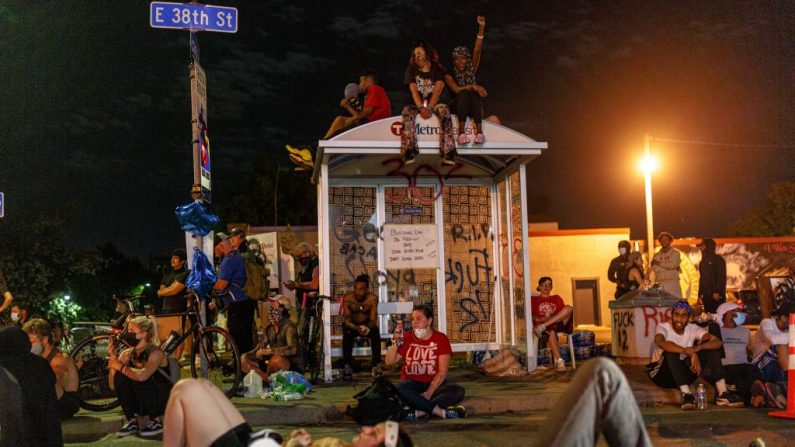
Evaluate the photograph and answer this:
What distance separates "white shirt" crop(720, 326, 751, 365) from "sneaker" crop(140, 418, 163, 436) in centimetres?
653

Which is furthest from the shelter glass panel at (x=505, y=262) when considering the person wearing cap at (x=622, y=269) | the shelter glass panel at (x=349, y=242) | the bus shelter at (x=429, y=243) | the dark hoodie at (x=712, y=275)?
the dark hoodie at (x=712, y=275)

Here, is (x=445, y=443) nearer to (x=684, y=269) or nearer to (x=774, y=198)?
(x=684, y=269)

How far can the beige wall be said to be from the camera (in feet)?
89.3

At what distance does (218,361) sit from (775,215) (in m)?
66.7

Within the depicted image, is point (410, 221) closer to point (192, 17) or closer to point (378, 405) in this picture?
point (192, 17)

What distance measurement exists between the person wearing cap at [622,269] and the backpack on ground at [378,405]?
7326mm

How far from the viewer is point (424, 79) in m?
11.9

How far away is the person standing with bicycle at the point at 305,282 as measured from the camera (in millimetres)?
12258

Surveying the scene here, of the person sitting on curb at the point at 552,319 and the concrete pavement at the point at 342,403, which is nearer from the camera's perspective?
the concrete pavement at the point at 342,403

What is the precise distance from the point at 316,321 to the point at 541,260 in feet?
54.1

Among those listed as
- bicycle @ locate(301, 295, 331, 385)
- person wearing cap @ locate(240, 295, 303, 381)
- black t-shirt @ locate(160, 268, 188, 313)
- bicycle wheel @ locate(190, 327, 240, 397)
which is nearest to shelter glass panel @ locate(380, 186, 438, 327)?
bicycle @ locate(301, 295, 331, 385)

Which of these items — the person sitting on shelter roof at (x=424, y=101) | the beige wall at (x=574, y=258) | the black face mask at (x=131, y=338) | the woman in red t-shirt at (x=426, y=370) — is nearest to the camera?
the black face mask at (x=131, y=338)

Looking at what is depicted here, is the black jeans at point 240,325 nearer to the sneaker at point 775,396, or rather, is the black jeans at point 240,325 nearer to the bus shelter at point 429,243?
the bus shelter at point 429,243

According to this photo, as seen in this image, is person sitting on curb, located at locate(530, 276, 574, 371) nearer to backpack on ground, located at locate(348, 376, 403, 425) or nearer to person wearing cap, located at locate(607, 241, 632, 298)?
person wearing cap, located at locate(607, 241, 632, 298)
